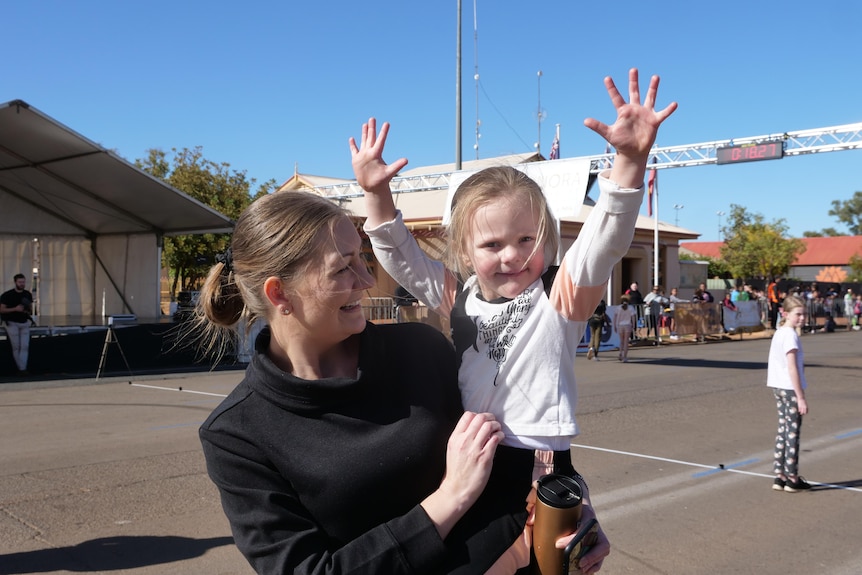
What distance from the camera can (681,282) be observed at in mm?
41656

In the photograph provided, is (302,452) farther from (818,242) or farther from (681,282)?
(818,242)

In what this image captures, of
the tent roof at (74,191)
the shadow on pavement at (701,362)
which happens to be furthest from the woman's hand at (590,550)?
the tent roof at (74,191)

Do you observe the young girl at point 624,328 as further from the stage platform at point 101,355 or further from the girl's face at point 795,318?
the girl's face at point 795,318

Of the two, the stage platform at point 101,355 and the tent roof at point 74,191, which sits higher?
the tent roof at point 74,191

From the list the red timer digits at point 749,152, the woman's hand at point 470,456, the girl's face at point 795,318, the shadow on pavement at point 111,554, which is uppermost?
the red timer digits at point 749,152

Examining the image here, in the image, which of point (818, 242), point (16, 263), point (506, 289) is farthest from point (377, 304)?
point (818, 242)

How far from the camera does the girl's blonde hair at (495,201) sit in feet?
6.68

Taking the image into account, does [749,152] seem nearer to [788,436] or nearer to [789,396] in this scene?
[789,396]

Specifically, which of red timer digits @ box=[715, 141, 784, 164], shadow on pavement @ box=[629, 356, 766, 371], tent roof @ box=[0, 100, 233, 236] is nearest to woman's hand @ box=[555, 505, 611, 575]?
shadow on pavement @ box=[629, 356, 766, 371]

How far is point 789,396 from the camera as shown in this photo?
6.82m

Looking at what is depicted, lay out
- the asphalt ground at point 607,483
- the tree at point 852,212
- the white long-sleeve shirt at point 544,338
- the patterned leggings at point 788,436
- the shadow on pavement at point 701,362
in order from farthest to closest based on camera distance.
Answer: the tree at point 852,212, the shadow on pavement at point 701,362, the patterned leggings at point 788,436, the asphalt ground at point 607,483, the white long-sleeve shirt at point 544,338

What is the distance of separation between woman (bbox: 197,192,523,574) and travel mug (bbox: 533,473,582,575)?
0.07 m

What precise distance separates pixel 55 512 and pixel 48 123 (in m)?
15.7

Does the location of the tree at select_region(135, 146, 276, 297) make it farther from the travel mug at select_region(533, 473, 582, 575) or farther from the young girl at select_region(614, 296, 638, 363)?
the travel mug at select_region(533, 473, 582, 575)
